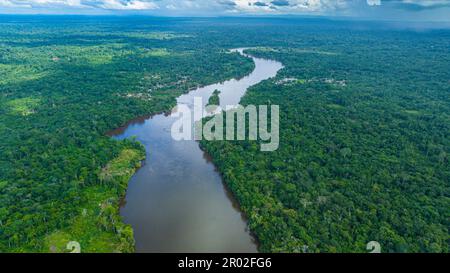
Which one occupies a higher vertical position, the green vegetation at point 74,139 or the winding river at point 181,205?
the green vegetation at point 74,139

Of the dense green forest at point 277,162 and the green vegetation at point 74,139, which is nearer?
the dense green forest at point 277,162

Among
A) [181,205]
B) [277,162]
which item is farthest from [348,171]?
[181,205]

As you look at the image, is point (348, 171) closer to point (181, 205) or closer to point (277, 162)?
point (277, 162)

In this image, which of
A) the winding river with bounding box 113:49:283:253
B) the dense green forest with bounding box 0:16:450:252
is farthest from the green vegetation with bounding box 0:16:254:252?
the winding river with bounding box 113:49:283:253

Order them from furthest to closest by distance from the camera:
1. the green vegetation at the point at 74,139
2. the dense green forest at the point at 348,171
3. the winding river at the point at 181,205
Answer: the winding river at the point at 181,205 → the green vegetation at the point at 74,139 → the dense green forest at the point at 348,171

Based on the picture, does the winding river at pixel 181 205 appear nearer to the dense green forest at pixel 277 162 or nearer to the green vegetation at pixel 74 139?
the dense green forest at pixel 277 162

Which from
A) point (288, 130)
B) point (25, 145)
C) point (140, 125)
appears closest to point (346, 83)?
point (288, 130)

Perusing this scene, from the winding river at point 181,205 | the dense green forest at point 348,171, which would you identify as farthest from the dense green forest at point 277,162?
the winding river at point 181,205
